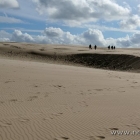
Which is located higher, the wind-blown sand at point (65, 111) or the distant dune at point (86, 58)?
the distant dune at point (86, 58)

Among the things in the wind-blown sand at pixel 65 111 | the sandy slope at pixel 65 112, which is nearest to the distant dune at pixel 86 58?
the wind-blown sand at pixel 65 111

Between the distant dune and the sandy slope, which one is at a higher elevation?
the distant dune

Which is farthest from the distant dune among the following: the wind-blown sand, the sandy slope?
the sandy slope

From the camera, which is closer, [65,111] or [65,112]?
[65,112]

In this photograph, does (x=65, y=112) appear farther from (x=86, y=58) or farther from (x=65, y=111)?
(x=86, y=58)

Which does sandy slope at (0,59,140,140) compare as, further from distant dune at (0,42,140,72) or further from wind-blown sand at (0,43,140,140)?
distant dune at (0,42,140,72)

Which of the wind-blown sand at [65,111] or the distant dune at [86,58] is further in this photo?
the distant dune at [86,58]

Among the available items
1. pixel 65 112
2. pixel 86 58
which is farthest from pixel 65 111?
pixel 86 58

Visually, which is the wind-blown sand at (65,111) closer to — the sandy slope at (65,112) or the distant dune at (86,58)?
the sandy slope at (65,112)

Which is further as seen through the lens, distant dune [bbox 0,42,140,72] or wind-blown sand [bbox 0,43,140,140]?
distant dune [bbox 0,42,140,72]

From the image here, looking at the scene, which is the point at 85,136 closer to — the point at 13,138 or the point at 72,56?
the point at 13,138

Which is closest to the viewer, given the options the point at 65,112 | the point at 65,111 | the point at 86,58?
the point at 65,112

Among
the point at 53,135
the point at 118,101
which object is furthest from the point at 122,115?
the point at 53,135

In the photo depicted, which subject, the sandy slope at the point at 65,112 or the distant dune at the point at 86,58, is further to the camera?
the distant dune at the point at 86,58
